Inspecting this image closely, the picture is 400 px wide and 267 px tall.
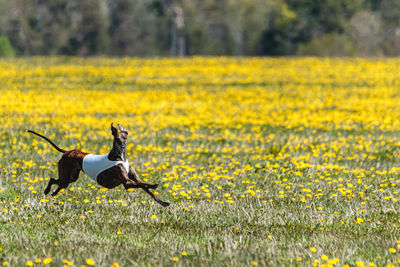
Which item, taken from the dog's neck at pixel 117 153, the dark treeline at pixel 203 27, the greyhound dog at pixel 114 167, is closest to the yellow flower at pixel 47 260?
the greyhound dog at pixel 114 167

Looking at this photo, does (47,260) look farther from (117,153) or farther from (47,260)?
(117,153)

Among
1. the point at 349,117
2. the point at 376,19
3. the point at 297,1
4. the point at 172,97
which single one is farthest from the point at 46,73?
the point at 376,19

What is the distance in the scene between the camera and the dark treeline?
201 feet

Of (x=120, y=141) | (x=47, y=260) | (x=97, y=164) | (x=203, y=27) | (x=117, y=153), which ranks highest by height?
(x=203, y=27)

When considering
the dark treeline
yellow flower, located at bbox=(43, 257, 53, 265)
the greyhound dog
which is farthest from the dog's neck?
the dark treeline

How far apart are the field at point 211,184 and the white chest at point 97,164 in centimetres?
50

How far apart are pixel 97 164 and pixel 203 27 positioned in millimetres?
67408

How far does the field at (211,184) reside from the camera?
4.47 meters

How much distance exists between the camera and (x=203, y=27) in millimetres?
71000

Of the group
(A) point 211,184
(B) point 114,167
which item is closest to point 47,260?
(B) point 114,167

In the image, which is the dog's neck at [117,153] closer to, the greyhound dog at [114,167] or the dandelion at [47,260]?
the greyhound dog at [114,167]

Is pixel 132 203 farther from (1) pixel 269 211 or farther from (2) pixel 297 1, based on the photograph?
(2) pixel 297 1

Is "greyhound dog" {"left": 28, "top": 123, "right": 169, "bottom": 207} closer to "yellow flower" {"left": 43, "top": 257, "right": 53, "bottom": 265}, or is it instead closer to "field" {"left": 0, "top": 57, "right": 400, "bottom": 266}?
"field" {"left": 0, "top": 57, "right": 400, "bottom": 266}

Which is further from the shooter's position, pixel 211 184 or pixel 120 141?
pixel 211 184
